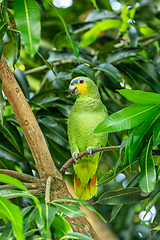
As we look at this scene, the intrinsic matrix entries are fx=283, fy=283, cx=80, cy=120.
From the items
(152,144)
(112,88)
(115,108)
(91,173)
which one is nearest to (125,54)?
(112,88)

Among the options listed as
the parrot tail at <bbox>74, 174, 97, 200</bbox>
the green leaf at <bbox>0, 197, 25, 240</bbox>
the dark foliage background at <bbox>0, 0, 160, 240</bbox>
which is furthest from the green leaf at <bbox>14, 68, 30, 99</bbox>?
the green leaf at <bbox>0, 197, 25, 240</bbox>

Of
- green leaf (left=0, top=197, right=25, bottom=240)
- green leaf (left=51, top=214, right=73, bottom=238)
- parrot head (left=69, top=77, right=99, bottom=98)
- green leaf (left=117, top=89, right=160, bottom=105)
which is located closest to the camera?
green leaf (left=0, top=197, right=25, bottom=240)

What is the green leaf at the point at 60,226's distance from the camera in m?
0.69

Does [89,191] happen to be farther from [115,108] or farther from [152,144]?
[152,144]

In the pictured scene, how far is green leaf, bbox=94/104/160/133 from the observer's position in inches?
33.0

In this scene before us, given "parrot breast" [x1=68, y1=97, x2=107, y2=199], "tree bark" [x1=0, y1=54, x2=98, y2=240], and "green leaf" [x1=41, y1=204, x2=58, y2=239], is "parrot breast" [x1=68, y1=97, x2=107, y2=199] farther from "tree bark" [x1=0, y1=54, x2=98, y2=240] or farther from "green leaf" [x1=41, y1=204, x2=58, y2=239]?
"green leaf" [x1=41, y1=204, x2=58, y2=239]

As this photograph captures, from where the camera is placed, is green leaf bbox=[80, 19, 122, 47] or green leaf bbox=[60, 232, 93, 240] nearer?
green leaf bbox=[60, 232, 93, 240]

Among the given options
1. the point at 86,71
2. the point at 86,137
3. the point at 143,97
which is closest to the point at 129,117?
the point at 143,97

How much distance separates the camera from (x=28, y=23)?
2.59 feet

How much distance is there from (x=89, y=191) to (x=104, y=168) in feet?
1.72

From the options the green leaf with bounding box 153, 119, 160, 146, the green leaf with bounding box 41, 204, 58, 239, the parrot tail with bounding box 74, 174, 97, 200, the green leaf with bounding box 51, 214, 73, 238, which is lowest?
the parrot tail with bounding box 74, 174, 97, 200

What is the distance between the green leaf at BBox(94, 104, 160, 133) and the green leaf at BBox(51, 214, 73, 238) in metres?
0.29

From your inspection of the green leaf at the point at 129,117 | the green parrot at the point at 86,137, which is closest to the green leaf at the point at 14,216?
the green leaf at the point at 129,117

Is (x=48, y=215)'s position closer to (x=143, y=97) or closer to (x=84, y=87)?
(x=143, y=97)
